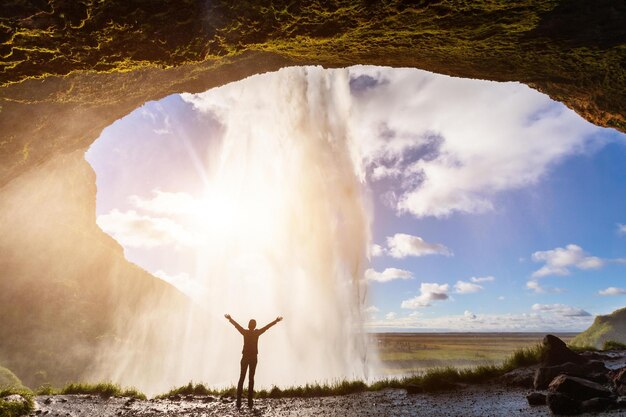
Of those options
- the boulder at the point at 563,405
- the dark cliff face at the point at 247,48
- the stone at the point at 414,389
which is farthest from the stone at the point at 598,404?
the dark cliff face at the point at 247,48

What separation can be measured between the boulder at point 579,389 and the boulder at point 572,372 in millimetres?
1733

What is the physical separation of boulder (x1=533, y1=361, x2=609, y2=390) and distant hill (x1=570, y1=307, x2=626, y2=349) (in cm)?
4192

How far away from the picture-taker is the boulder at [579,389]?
6.61 meters

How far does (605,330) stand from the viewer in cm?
4319

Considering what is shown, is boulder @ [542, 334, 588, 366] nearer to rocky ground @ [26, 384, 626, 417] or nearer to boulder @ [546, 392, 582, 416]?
rocky ground @ [26, 384, 626, 417]

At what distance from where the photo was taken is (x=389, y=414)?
23.8 feet

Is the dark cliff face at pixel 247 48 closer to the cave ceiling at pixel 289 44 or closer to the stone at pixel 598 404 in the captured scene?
the cave ceiling at pixel 289 44

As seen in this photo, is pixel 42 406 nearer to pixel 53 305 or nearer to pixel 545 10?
pixel 545 10

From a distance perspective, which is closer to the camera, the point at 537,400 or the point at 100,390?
the point at 537,400

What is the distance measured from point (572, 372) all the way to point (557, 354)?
1204mm

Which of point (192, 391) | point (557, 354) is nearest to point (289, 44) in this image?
point (192, 391)

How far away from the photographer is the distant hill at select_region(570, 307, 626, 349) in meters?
41.6

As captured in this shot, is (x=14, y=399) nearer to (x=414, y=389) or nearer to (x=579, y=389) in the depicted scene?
(x=414, y=389)

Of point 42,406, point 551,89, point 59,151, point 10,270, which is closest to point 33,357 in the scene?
point 10,270
